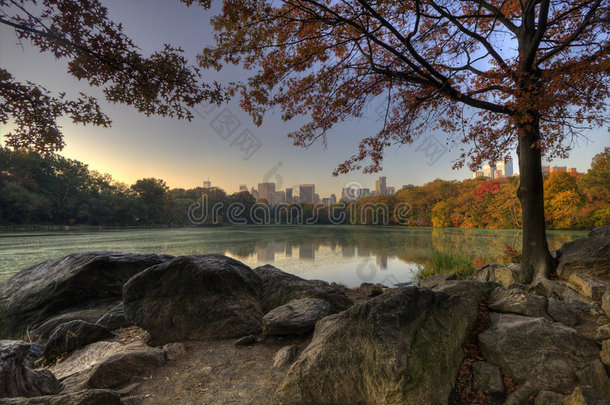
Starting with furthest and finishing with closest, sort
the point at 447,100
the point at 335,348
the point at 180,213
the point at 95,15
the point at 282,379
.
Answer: the point at 180,213
the point at 447,100
the point at 95,15
the point at 282,379
the point at 335,348

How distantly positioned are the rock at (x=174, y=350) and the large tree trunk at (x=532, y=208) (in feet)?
19.2

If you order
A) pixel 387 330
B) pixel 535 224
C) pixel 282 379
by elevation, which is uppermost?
pixel 535 224

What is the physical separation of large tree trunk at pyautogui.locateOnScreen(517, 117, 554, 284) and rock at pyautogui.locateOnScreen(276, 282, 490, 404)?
3.32 metres

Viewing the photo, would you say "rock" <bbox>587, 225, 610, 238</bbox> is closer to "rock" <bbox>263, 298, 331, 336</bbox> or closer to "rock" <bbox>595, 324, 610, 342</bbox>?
"rock" <bbox>595, 324, 610, 342</bbox>

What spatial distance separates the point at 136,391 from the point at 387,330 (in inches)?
91.5

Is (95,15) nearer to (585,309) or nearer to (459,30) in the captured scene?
(459,30)

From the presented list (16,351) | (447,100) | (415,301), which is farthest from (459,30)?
(16,351)

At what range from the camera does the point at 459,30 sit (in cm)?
470

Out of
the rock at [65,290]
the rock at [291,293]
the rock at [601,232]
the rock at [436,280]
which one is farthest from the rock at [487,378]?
the rock at [65,290]

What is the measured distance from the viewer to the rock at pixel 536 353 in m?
1.88

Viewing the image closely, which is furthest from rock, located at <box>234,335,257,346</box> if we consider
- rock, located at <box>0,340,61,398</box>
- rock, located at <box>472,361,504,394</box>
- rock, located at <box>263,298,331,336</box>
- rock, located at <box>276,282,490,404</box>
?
rock, located at <box>472,361,504,394</box>

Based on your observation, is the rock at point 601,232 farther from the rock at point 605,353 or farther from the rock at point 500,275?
the rock at point 605,353

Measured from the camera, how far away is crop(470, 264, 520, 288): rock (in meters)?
4.88

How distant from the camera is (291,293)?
14.1 ft
